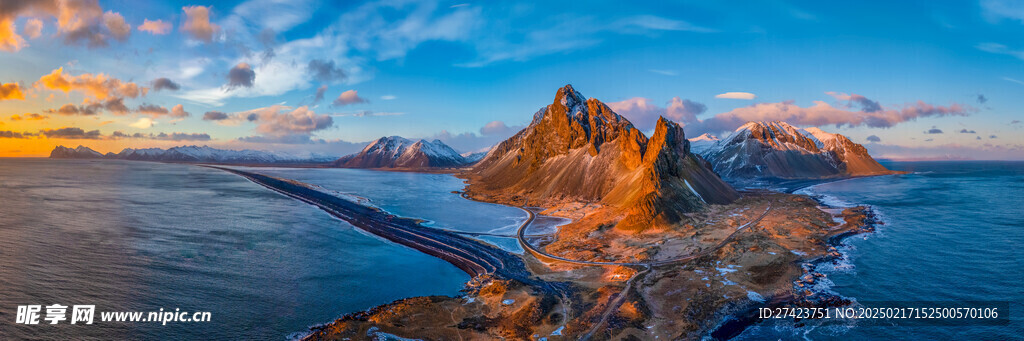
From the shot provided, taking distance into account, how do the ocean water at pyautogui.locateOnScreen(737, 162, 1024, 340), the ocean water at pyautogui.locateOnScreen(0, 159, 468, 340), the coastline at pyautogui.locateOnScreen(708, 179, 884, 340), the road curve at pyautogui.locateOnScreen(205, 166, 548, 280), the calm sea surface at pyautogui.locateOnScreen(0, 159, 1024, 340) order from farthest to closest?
the road curve at pyautogui.locateOnScreen(205, 166, 548, 280)
the ocean water at pyautogui.locateOnScreen(0, 159, 468, 340)
the coastline at pyautogui.locateOnScreen(708, 179, 884, 340)
the calm sea surface at pyautogui.locateOnScreen(0, 159, 1024, 340)
the ocean water at pyautogui.locateOnScreen(737, 162, 1024, 340)

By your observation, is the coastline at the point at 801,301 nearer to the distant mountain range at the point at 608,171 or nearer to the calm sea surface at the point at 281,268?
the calm sea surface at the point at 281,268

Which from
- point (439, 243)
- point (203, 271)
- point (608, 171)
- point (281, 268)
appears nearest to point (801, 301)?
point (439, 243)

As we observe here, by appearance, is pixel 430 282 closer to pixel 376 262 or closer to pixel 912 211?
pixel 376 262

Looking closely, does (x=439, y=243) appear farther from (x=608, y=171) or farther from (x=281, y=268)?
(x=608, y=171)

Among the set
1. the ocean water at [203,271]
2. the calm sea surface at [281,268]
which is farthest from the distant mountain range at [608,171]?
the ocean water at [203,271]

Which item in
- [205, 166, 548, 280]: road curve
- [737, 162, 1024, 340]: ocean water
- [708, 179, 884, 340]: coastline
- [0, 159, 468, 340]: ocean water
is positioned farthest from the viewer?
[205, 166, 548, 280]: road curve

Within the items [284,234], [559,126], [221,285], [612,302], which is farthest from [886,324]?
[559,126]

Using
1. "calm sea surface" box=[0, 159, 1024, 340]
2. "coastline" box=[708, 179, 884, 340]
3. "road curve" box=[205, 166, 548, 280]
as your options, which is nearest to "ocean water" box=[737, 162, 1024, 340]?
"calm sea surface" box=[0, 159, 1024, 340]

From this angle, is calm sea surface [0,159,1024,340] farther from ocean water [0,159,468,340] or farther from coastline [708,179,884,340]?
coastline [708,179,884,340]
